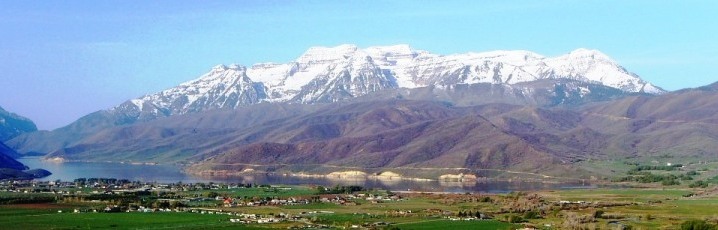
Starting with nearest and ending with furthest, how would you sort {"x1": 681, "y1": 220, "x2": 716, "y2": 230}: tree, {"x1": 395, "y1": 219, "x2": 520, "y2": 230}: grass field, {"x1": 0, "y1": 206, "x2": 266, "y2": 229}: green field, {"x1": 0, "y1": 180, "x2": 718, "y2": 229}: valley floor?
{"x1": 681, "y1": 220, "x2": 716, "y2": 230}: tree, {"x1": 0, "y1": 206, "x2": 266, "y2": 229}: green field, {"x1": 395, "y1": 219, "x2": 520, "y2": 230}: grass field, {"x1": 0, "y1": 180, "x2": 718, "y2": 229}: valley floor

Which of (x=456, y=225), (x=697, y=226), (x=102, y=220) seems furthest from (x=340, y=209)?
(x=697, y=226)

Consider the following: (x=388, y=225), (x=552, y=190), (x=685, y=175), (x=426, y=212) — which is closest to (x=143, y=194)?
(x=426, y=212)

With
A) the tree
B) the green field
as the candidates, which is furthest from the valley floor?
the tree

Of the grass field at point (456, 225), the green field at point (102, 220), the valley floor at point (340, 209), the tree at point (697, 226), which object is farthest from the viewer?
the valley floor at point (340, 209)

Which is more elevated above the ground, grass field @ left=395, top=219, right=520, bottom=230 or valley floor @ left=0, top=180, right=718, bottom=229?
valley floor @ left=0, top=180, right=718, bottom=229

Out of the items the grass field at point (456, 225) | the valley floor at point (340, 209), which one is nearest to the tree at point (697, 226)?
the valley floor at point (340, 209)

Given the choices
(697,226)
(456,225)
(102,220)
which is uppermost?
(102,220)

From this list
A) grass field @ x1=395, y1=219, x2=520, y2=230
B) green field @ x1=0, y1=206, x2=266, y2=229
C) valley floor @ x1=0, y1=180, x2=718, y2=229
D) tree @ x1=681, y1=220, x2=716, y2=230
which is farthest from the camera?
valley floor @ x1=0, y1=180, x2=718, y2=229

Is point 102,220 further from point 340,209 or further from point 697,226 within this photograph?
point 697,226

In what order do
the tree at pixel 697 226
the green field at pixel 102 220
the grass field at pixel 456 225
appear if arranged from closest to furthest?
the tree at pixel 697 226
the green field at pixel 102 220
the grass field at pixel 456 225

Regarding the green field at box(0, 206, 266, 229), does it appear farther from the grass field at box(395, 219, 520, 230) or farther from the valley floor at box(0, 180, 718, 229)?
the grass field at box(395, 219, 520, 230)

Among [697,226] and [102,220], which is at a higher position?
[102,220]

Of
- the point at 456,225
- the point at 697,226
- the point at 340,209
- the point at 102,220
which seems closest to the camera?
the point at 697,226

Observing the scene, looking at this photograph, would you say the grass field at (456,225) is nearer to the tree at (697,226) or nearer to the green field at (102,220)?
the tree at (697,226)
